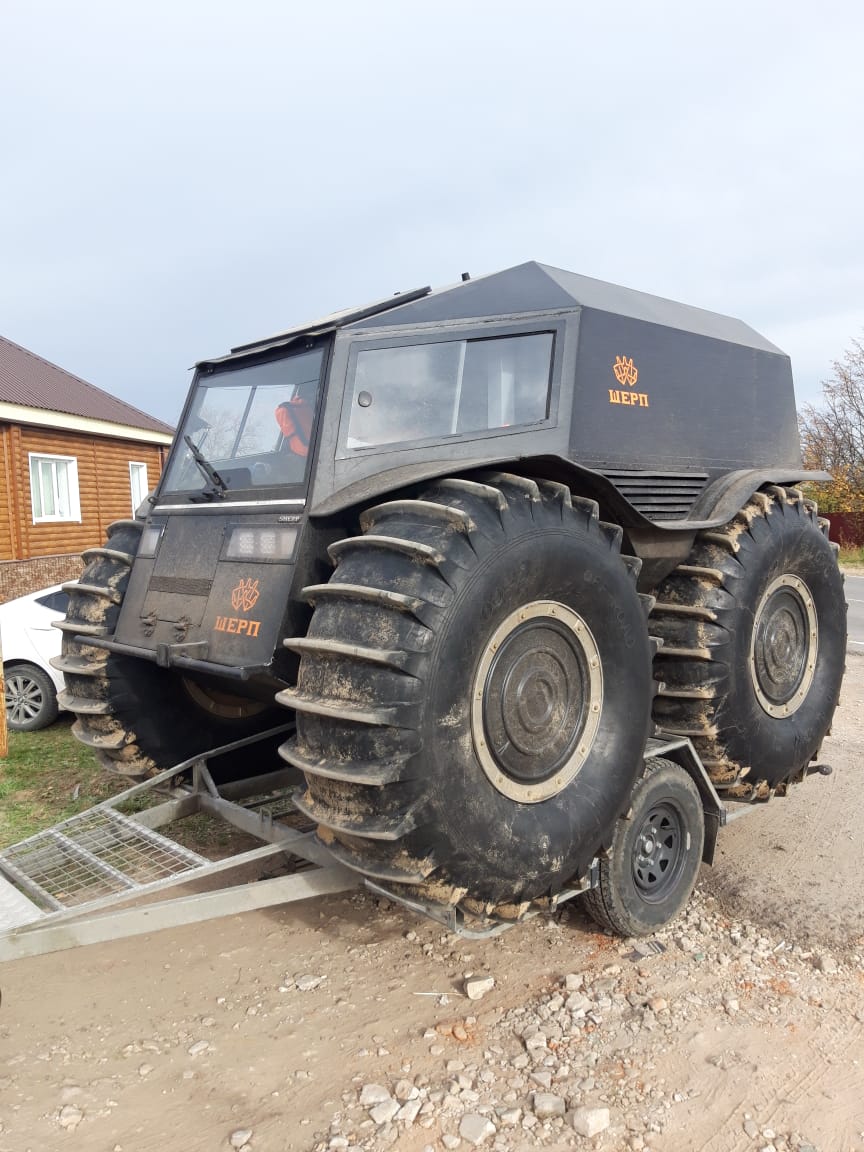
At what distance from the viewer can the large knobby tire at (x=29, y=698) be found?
26.2 ft

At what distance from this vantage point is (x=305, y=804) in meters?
3.03

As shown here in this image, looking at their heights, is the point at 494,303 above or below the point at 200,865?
above

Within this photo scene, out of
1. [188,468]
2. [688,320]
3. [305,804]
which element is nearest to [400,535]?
[305,804]

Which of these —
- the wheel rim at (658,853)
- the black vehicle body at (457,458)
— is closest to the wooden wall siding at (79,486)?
the black vehicle body at (457,458)

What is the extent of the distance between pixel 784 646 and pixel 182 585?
10.8ft

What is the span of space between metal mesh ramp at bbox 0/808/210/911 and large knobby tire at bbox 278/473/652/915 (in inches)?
35.2

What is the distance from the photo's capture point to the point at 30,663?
8047 millimetres

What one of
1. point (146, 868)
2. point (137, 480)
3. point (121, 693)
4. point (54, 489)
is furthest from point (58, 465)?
point (146, 868)

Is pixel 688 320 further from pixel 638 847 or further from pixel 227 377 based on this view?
pixel 638 847

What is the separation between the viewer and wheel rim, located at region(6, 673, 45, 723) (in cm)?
808

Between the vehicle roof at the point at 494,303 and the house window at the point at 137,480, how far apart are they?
15.9m

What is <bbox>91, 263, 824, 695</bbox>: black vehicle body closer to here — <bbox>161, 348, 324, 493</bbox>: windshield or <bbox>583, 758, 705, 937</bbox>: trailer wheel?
<bbox>161, 348, 324, 493</bbox>: windshield

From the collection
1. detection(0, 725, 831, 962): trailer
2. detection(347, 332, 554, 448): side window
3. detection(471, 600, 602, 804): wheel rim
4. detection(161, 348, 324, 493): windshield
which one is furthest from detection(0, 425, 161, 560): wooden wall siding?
detection(471, 600, 602, 804): wheel rim

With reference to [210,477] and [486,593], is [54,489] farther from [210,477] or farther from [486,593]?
[486,593]
